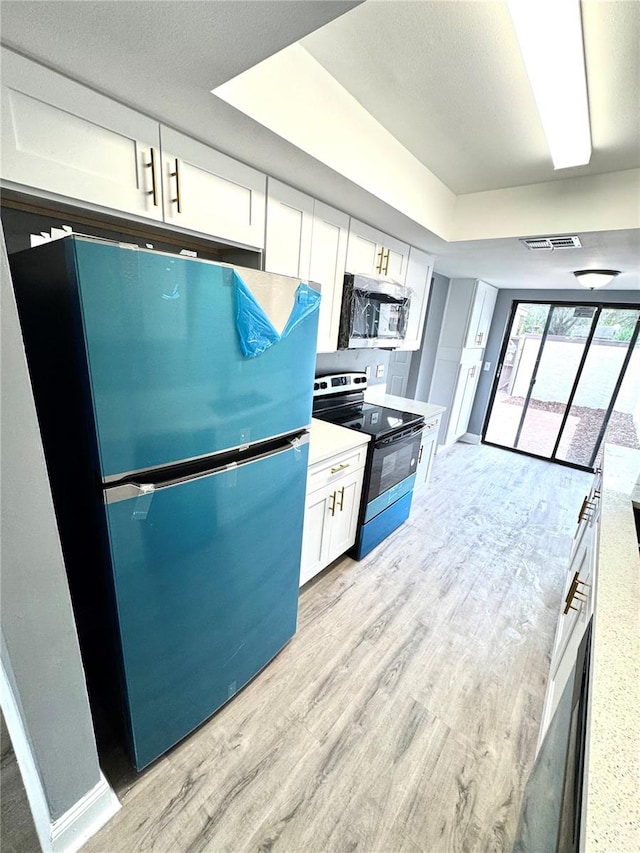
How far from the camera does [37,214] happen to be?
1.21 meters

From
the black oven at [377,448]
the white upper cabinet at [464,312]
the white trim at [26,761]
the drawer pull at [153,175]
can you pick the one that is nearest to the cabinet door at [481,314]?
the white upper cabinet at [464,312]

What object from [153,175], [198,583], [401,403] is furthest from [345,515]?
[153,175]

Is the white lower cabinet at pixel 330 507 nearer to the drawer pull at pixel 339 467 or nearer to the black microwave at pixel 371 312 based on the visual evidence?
the drawer pull at pixel 339 467

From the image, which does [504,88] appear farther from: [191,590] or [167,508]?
[191,590]

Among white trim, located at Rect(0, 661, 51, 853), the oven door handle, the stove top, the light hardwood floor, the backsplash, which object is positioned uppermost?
the backsplash

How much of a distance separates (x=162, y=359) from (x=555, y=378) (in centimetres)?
530

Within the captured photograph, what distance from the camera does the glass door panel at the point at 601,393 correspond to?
13.5 ft

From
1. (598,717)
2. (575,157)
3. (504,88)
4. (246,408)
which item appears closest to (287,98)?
(504,88)

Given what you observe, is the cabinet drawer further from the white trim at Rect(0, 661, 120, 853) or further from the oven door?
the white trim at Rect(0, 661, 120, 853)

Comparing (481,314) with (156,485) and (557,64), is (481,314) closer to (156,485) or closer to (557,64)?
(557,64)

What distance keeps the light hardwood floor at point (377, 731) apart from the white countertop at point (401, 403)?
116cm

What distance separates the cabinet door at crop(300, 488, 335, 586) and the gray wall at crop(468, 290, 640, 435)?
13.1 ft

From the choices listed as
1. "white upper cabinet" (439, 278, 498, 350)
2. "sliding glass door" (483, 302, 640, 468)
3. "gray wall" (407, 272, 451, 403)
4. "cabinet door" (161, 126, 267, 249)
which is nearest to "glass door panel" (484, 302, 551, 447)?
"sliding glass door" (483, 302, 640, 468)

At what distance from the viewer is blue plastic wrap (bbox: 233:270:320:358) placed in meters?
1.03
